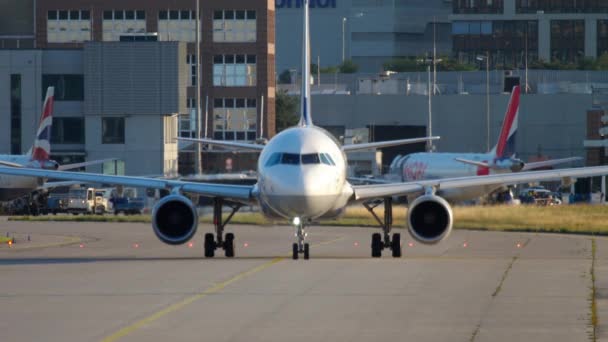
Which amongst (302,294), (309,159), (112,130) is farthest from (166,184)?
Answer: (112,130)

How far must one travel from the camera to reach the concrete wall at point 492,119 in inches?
4926

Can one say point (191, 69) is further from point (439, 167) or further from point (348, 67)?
point (348, 67)

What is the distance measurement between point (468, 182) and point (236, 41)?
6997cm

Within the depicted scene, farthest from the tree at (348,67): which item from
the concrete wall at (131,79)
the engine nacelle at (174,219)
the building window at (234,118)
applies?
the engine nacelle at (174,219)

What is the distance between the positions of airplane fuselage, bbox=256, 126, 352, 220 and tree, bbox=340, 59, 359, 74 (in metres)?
134

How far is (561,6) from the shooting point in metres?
174

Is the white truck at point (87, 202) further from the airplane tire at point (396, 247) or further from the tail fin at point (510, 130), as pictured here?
the airplane tire at point (396, 247)

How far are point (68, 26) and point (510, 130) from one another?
40.6 metres

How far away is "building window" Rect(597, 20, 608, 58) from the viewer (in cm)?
17588

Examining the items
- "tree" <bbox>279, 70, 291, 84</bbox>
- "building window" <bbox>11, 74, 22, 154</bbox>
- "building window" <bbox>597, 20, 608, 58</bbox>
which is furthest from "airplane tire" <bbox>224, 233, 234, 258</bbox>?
"building window" <bbox>597, 20, 608, 58</bbox>

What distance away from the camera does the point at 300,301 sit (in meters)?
22.9

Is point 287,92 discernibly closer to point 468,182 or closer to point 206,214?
point 206,214

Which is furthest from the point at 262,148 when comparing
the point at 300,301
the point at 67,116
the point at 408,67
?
the point at 408,67

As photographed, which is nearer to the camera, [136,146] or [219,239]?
[219,239]
